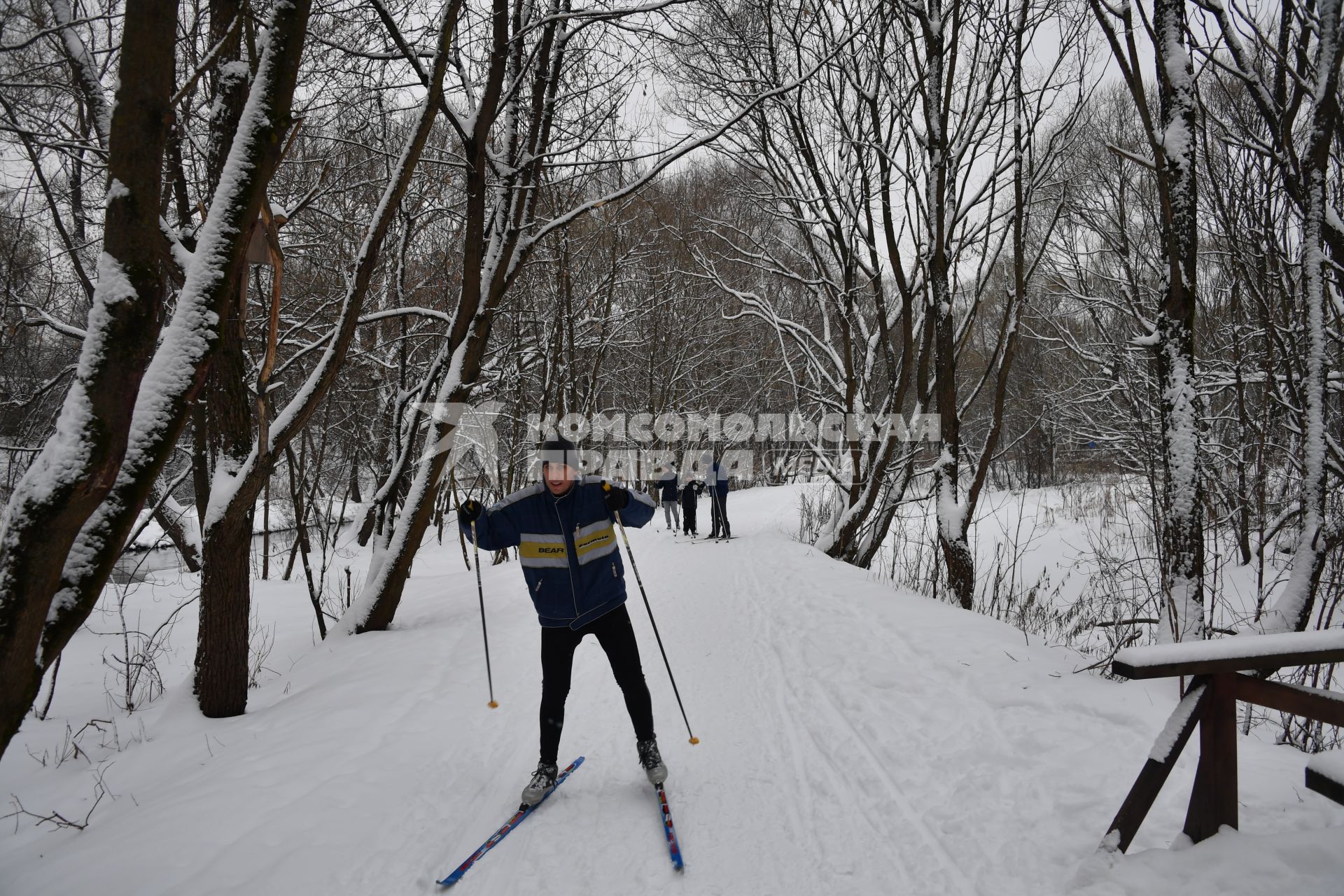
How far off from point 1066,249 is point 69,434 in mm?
13641

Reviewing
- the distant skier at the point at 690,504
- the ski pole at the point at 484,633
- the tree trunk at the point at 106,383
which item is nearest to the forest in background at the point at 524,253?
the tree trunk at the point at 106,383

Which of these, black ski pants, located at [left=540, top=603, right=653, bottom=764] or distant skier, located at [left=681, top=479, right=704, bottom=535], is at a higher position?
black ski pants, located at [left=540, top=603, right=653, bottom=764]

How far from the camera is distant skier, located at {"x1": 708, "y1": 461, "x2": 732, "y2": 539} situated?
47.0 feet

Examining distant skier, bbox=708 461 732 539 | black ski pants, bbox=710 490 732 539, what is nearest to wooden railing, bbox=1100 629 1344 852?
black ski pants, bbox=710 490 732 539

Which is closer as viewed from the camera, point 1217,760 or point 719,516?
point 1217,760

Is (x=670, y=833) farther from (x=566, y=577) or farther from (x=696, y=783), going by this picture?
(x=566, y=577)

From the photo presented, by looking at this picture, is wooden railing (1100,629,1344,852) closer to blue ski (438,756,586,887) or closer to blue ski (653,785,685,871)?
blue ski (653,785,685,871)

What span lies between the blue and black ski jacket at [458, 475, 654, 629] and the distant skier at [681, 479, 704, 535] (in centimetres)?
1184

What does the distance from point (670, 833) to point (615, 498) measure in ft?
5.41

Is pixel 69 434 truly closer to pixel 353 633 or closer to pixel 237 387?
pixel 237 387

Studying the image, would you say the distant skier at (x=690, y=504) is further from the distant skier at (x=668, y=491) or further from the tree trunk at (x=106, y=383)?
the tree trunk at (x=106, y=383)

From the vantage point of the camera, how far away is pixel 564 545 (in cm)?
334

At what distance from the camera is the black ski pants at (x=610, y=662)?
336cm

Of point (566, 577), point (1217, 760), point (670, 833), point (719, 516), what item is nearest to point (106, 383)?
point (566, 577)
